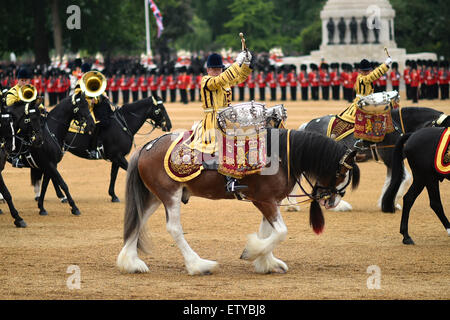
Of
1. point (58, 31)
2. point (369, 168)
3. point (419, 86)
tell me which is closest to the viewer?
point (369, 168)

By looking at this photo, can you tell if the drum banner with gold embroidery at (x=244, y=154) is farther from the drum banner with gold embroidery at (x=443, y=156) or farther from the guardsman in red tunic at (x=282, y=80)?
the guardsman in red tunic at (x=282, y=80)

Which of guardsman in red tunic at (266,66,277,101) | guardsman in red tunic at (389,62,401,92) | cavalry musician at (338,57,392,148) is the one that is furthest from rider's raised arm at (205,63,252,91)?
guardsman in red tunic at (266,66,277,101)

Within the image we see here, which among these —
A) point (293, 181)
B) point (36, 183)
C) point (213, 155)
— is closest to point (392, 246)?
point (293, 181)

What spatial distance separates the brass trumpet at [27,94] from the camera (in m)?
13.1

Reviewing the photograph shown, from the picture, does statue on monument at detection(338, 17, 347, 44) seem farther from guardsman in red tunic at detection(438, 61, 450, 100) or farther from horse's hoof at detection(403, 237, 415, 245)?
horse's hoof at detection(403, 237, 415, 245)

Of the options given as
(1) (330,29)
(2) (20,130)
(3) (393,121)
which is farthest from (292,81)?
(2) (20,130)

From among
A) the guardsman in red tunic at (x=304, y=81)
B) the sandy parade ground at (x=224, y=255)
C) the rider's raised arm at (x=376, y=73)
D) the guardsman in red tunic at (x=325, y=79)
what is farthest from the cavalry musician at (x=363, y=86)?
the guardsman in red tunic at (x=304, y=81)

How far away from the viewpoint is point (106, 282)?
8.52 m

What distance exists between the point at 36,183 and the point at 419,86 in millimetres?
21858

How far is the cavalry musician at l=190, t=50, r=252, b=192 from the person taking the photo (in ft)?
28.7

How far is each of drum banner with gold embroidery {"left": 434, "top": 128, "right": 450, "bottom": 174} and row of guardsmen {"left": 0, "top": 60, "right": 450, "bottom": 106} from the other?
22.6m

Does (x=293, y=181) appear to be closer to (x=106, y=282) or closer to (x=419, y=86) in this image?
(x=106, y=282)

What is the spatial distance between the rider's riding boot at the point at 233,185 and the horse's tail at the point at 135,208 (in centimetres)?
93
